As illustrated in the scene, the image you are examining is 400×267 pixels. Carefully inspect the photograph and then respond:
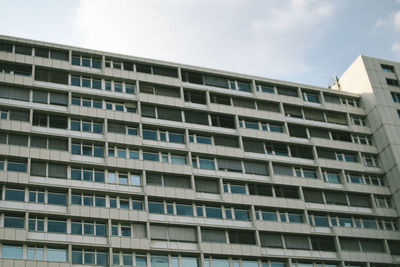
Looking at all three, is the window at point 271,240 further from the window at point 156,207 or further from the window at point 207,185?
the window at point 156,207

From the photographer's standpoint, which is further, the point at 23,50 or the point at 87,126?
the point at 23,50

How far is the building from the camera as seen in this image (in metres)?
44.9

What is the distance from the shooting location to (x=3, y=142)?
4656 centimetres

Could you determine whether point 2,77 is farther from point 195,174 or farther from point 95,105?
point 195,174

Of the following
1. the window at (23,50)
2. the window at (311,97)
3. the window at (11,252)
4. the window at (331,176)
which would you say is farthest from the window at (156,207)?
the window at (311,97)

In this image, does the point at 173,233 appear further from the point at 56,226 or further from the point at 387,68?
the point at 387,68

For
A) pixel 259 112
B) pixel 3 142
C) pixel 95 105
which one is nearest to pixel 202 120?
pixel 259 112

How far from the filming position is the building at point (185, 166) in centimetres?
4494

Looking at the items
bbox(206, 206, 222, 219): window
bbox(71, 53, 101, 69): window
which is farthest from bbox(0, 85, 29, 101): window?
bbox(206, 206, 222, 219): window

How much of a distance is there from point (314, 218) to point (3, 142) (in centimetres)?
2614

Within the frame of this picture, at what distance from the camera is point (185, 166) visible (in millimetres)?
50438

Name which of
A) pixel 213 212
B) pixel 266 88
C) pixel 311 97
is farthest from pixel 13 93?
pixel 311 97

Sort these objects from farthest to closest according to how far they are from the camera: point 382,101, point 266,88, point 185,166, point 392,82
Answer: point 392,82 < point 382,101 < point 266,88 < point 185,166

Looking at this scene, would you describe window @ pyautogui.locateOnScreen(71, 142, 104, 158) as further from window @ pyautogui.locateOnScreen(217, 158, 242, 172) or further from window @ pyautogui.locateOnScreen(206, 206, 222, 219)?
window @ pyautogui.locateOnScreen(217, 158, 242, 172)
